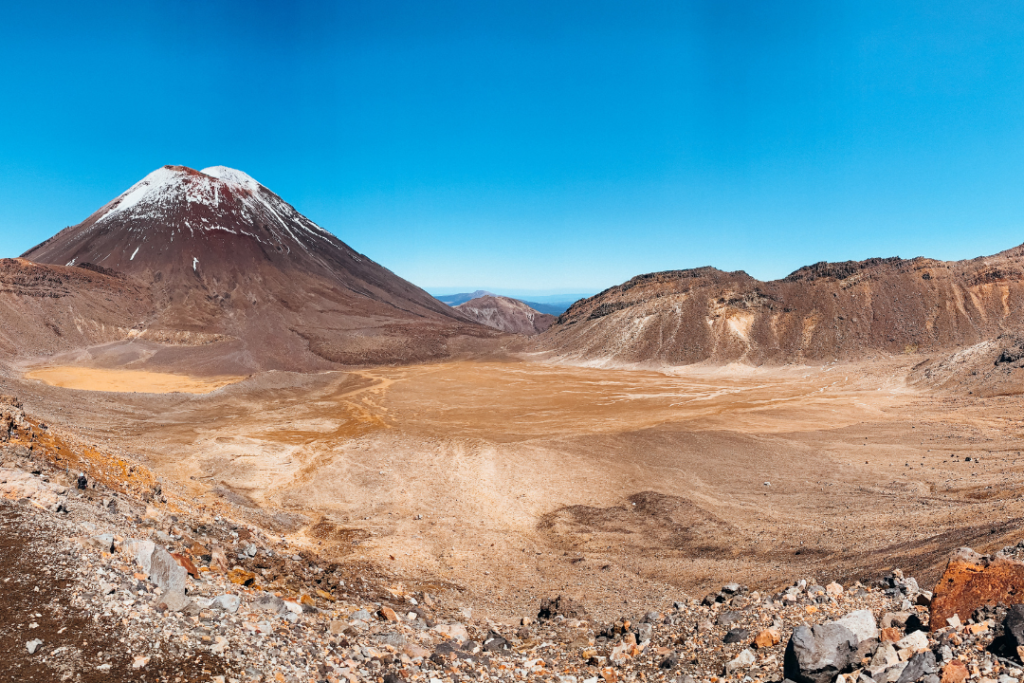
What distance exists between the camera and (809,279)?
70125mm

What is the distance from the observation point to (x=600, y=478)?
22766 mm

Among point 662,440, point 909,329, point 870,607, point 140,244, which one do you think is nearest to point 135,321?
point 140,244

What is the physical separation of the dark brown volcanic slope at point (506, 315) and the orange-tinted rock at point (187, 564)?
15535 cm

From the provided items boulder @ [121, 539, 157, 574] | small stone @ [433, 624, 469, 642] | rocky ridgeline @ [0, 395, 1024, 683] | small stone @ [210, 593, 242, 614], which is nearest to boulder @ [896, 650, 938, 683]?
rocky ridgeline @ [0, 395, 1024, 683]

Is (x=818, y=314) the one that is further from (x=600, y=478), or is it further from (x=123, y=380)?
(x=123, y=380)

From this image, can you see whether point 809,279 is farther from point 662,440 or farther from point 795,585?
point 795,585

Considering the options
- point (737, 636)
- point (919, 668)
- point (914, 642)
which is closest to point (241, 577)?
point (737, 636)

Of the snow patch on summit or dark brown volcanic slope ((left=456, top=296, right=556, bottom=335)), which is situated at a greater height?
the snow patch on summit

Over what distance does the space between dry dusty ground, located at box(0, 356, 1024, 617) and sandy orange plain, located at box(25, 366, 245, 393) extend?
14.2 meters

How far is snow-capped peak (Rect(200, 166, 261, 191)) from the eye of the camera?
428 ft

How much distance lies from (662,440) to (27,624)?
25.9 metres

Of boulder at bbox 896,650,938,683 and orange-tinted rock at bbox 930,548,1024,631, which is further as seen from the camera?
orange-tinted rock at bbox 930,548,1024,631

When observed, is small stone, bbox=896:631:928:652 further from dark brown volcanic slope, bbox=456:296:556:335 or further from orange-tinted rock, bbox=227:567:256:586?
dark brown volcanic slope, bbox=456:296:556:335

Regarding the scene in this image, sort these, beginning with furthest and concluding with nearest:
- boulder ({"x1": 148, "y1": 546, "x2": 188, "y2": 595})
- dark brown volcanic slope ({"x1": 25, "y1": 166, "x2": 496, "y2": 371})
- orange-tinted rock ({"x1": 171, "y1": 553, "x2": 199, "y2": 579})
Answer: dark brown volcanic slope ({"x1": 25, "y1": 166, "x2": 496, "y2": 371}), orange-tinted rock ({"x1": 171, "y1": 553, "x2": 199, "y2": 579}), boulder ({"x1": 148, "y1": 546, "x2": 188, "y2": 595})
